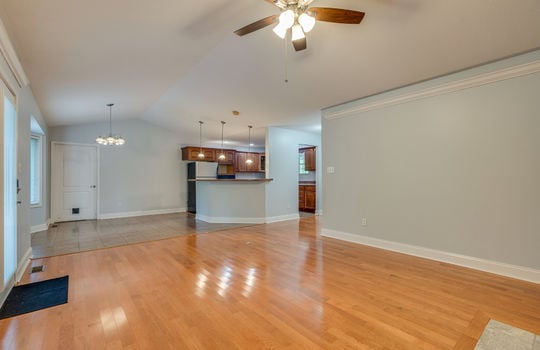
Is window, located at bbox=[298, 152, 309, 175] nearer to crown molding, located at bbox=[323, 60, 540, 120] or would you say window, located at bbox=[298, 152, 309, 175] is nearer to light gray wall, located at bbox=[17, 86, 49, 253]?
crown molding, located at bbox=[323, 60, 540, 120]

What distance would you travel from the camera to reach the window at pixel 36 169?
551 cm

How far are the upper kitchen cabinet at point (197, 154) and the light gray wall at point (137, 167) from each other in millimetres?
356

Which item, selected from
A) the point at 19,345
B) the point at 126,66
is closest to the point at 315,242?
the point at 19,345

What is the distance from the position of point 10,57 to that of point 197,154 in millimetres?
5896

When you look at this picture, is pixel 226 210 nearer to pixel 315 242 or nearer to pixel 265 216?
pixel 265 216

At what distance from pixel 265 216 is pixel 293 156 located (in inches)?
73.9

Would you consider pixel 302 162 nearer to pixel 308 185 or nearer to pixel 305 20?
pixel 308 185

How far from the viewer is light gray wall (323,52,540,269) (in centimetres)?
285

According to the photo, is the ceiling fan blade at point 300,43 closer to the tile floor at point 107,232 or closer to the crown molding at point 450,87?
the crown molding at point 450,87

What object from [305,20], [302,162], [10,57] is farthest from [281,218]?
[10,57]

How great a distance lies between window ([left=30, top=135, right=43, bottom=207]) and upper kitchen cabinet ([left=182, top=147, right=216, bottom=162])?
3571 millimetres

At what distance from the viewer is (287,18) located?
1.81 metres

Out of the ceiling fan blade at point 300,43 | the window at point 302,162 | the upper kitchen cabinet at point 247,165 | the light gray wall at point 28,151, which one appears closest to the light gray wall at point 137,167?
the light gray wall at point 28,151

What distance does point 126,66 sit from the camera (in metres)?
3.45
